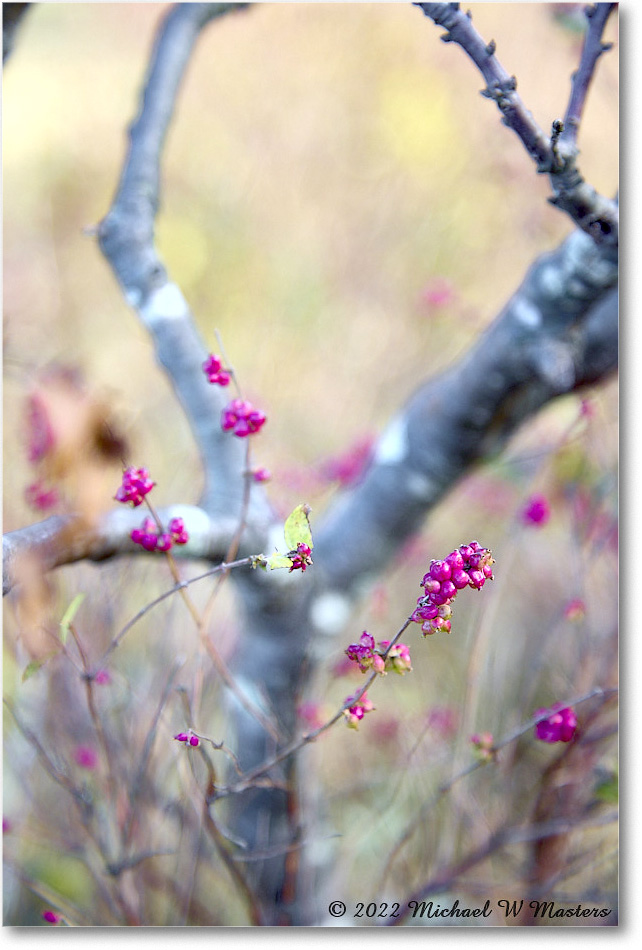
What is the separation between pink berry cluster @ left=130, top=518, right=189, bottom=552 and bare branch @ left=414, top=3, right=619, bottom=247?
1.06ft

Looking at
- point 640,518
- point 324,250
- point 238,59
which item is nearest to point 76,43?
point 238,59

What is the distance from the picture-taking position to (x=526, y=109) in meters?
0.41

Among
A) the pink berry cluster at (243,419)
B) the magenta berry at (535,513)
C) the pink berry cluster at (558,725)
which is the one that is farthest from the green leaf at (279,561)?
the magenta berry at (535,513)

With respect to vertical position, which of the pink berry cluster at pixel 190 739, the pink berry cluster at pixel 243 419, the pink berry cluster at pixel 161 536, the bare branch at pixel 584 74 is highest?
the bare branch at pixel 584 74

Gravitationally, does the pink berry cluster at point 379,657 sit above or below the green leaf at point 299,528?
below

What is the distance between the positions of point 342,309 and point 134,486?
1061 millimetres

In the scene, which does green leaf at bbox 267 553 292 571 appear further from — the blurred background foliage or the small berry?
the small berry

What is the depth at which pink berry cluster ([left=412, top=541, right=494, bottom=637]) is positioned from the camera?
1.20ft

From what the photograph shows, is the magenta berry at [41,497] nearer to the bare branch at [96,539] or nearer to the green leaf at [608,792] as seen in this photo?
the bare branch at [96,539]

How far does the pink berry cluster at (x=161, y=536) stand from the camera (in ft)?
1.47

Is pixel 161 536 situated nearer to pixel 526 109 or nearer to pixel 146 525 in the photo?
pixel 146 525

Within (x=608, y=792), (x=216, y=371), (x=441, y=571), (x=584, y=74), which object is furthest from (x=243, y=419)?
(x=608, y=792)

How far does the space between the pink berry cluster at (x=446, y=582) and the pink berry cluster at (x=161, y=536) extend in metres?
0.17

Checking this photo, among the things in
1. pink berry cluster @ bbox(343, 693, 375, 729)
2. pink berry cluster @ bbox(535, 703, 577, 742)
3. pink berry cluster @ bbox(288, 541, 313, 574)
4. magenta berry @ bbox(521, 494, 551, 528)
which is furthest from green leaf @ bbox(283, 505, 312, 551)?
magenta berry @ bbox(521, 494, 551, 528)
